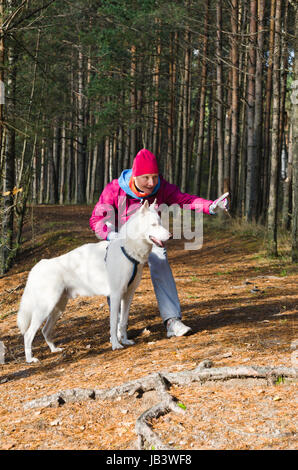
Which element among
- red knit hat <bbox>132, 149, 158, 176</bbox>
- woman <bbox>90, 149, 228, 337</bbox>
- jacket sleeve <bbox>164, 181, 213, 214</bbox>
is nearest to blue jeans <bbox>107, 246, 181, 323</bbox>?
woman <bbox>90, 149, 228, 337</bbox>

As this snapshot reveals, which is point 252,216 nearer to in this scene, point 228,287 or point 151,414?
point 228,287

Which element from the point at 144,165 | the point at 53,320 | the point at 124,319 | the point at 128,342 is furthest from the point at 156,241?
the point at 53,320

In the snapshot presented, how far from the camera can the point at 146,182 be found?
5.18 metres

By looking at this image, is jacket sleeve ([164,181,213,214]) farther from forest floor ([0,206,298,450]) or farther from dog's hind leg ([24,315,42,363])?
dog's hind leg ([24,315,42,363])

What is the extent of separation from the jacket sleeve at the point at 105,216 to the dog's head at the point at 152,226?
528 mm

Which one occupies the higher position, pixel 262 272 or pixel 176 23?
pixel 176 23

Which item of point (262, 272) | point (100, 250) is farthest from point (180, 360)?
point (262, 272)

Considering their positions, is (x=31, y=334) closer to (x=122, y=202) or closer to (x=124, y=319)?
(x=124, y=319)

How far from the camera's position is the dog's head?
4.79 meters

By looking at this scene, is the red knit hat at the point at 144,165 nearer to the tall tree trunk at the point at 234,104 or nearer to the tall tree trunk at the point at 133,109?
the tall tree trunk at the point at 234,104

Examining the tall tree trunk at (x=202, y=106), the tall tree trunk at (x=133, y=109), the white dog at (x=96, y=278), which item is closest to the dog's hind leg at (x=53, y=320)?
the white dog at (x=96, y=278)
